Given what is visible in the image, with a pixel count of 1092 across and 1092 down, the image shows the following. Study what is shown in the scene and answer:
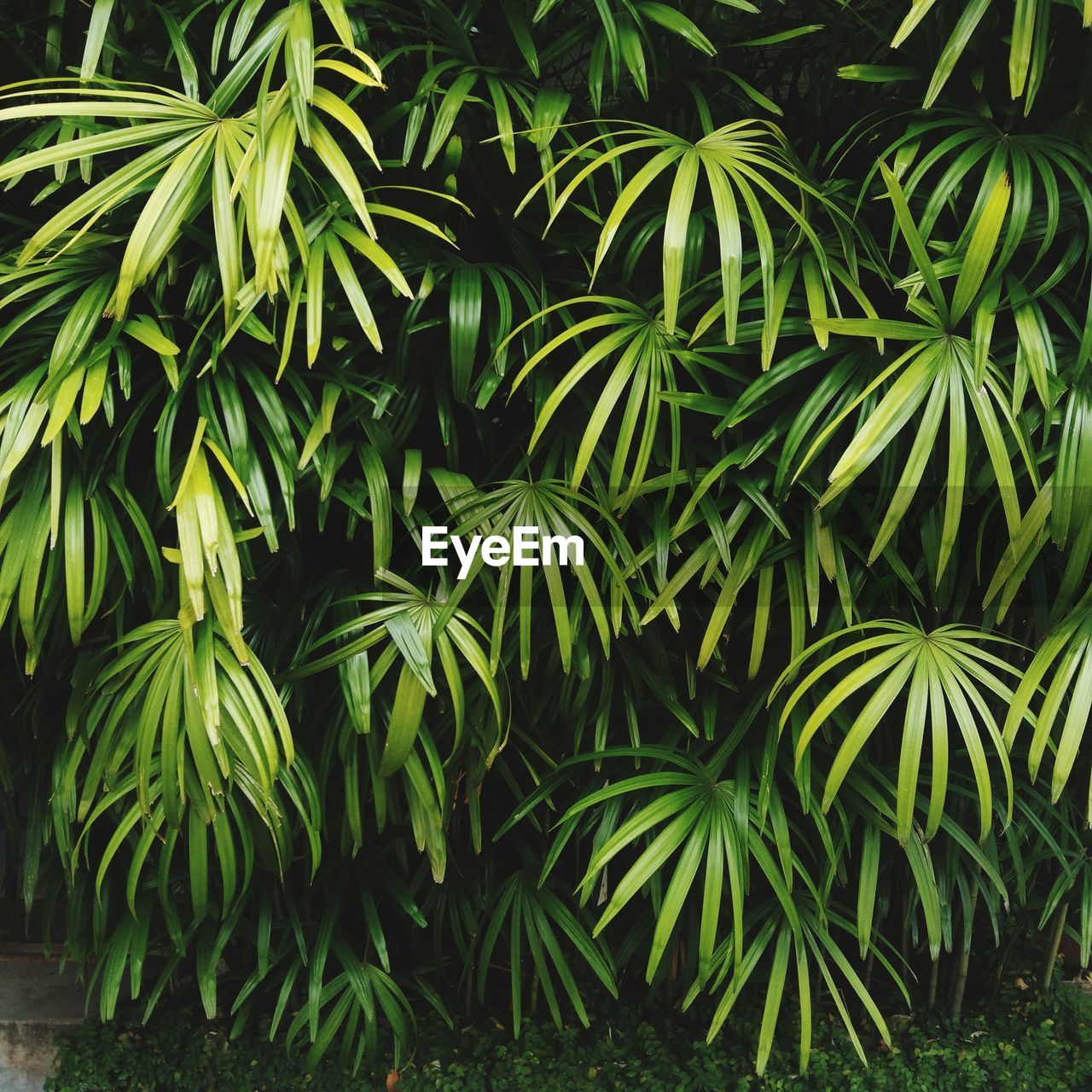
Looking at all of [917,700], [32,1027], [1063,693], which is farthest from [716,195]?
[32,1027]

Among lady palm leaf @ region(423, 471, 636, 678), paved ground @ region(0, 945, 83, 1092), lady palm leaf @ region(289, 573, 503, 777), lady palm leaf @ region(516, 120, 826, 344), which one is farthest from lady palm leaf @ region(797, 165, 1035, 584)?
paved ground @ region(0, 945, 83, 1092)

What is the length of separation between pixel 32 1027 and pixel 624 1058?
1.05m

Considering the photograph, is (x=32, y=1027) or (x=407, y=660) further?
(x=32, y=1027)

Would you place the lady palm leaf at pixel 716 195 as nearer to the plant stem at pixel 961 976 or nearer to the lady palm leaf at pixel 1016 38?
the lady palm leaf at pixel 1016 38

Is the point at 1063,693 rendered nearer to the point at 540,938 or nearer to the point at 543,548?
the point at 543,548

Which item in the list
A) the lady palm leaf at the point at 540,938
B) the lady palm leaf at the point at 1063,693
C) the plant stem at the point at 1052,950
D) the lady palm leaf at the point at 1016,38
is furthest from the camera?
the plant stem at the point at 1052,950

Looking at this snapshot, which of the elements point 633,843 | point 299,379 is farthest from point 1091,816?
point 299,379

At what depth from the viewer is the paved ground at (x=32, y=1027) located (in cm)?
189

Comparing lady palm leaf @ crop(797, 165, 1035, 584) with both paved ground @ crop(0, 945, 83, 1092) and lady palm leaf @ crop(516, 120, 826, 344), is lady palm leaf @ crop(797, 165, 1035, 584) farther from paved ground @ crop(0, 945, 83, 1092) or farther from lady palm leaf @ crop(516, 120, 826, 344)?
paved ground @ crop(0, 945, 83, 1092)

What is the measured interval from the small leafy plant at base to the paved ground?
10 cm

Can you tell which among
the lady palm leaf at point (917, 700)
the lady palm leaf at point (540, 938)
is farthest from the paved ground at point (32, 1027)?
the lady palm leaf at point (917, 700)

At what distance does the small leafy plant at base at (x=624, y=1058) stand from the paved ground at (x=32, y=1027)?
0.10 metres

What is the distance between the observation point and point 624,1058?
5.73ft

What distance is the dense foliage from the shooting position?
4.23ft
